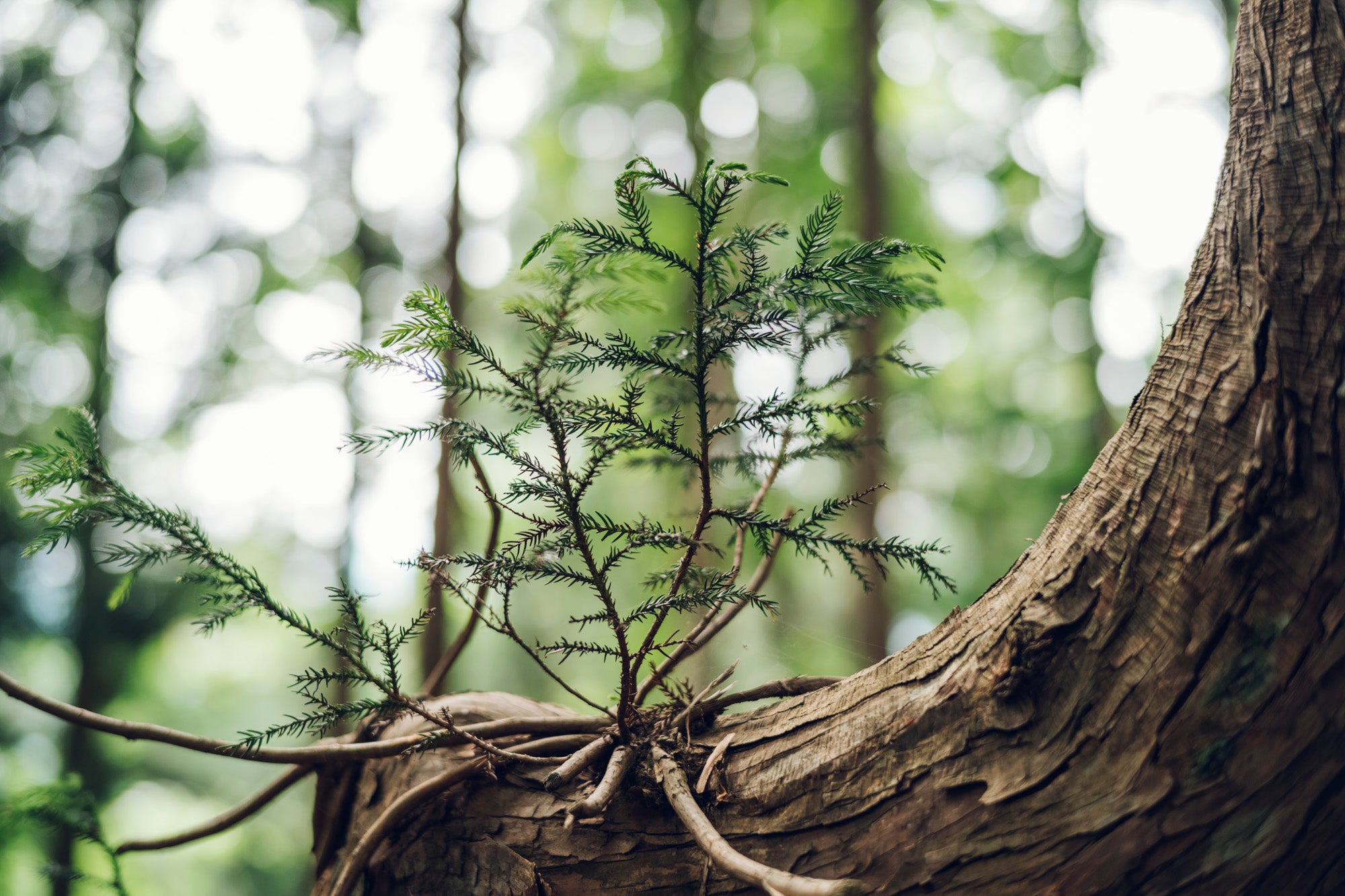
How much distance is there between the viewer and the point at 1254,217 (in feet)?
2.88

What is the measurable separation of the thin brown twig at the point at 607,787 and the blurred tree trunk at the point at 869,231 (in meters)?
2.83

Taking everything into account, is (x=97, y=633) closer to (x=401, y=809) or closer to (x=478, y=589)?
(x=478, y=589)

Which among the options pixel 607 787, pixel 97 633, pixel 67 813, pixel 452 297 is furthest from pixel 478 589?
pixel 97 633

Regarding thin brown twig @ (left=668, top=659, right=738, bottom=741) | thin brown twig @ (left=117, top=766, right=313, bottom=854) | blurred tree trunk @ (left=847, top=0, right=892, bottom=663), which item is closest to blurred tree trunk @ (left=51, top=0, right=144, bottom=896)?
thin brown twig @ (left=117, top=766, right=313, bottom=854)

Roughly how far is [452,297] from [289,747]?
3783 millimetres

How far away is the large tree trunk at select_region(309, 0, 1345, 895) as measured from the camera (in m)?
0.80

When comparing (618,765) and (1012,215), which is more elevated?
(1012,215)

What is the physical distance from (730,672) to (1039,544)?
58cm

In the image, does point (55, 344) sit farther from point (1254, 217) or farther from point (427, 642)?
point (1254, 217)

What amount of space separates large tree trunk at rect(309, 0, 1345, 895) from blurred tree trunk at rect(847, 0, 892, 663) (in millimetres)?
2833

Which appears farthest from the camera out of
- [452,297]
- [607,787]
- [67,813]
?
[452,297]

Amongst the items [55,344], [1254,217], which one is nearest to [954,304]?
[1254,217]

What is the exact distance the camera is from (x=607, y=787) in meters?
1.01

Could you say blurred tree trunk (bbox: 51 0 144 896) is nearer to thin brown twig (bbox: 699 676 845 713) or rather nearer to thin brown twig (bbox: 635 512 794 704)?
thin brown twig (bbox: 635 512 794 704)
